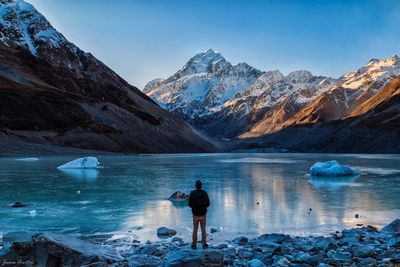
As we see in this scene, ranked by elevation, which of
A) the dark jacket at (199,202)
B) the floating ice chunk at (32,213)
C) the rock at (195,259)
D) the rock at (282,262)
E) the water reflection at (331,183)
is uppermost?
the dark jacket at (199,202)

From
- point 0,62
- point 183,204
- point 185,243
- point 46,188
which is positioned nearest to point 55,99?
point 0,62

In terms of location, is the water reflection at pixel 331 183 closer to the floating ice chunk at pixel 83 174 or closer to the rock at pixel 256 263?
the floating ice chunk at pixel 83 174

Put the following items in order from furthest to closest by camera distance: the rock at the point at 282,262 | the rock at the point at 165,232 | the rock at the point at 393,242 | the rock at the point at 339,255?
the rock at the point at 165,232, the rock at the point at 393,242, the rock at the point at 339,255, the rock at the point at 282,262

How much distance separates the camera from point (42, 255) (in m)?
11.9

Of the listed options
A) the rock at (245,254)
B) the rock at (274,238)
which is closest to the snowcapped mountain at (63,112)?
the rock at (274,238)

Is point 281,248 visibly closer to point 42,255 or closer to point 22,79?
point 42,255

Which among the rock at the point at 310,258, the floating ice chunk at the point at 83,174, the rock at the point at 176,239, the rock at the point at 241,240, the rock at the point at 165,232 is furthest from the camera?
the floating ice chunk at the point at 83,174

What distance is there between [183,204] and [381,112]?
18345cm

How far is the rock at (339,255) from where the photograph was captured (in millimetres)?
13217

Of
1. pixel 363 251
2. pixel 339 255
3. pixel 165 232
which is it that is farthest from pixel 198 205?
pixel 363 251

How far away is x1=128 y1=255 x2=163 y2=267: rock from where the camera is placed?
12.4 metres

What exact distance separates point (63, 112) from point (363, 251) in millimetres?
139750

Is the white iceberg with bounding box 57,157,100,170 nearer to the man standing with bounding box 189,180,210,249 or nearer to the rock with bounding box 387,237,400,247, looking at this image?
the man standing with bounding box 189,180,210,249

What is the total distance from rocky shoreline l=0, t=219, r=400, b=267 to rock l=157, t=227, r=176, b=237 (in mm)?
1019
